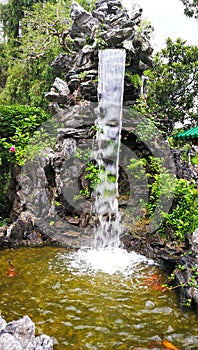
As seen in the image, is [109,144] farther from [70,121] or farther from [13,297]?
[13,297]

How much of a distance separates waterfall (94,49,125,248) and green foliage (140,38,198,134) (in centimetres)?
980

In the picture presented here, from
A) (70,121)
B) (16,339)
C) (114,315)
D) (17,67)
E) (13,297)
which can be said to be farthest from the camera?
(17,67)

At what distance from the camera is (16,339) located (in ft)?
8.49

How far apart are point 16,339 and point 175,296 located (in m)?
2.48

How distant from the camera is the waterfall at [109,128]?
22.8 ft

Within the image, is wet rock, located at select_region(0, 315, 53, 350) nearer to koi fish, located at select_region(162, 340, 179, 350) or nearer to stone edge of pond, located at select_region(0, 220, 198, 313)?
koi fish, located at select_region(162, 340, 179, 350)

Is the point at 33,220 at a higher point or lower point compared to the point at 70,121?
lower

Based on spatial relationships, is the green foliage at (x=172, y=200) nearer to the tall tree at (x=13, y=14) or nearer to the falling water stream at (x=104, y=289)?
the falling water stream at (x=104, y=289)

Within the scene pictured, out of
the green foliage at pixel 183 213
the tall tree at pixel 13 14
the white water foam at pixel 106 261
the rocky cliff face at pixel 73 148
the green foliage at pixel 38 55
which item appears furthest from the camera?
the tall tree at pixel 13 14

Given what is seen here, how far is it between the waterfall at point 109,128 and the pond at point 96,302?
5.08ft

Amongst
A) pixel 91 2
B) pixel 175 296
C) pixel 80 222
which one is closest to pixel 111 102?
pixel 80 222

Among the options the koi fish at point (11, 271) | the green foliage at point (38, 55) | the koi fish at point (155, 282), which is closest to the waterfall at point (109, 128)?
the koi fish at point (155, 282)

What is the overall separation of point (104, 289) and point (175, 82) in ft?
46.3

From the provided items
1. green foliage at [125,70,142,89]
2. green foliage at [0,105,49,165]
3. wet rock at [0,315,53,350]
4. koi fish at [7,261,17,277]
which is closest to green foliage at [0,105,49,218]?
green foliage at [0,105,49,165]
